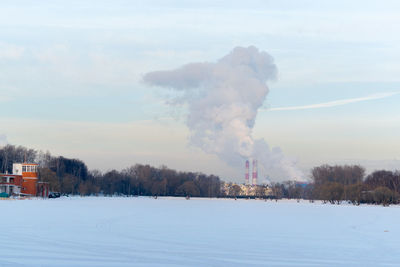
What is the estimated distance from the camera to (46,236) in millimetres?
27281

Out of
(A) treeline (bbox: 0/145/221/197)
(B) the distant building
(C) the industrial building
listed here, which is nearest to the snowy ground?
(B) the distant building

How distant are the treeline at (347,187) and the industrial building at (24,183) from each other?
6399 centimetres

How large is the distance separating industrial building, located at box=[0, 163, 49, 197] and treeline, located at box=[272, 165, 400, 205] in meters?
64.0

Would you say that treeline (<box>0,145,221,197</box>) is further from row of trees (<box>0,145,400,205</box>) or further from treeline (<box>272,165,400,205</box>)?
treeline (<box>272,165,400,205</box>)

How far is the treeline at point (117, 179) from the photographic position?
144 meters

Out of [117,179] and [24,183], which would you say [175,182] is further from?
[24,183]

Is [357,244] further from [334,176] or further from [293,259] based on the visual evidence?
[334,176]

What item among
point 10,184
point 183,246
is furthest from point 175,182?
point 183,246

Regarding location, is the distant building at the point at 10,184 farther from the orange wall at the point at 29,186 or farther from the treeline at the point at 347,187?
the treeline at the point at 347,187

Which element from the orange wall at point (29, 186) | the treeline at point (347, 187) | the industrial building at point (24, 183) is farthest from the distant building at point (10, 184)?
the treeline at point (347, 187)

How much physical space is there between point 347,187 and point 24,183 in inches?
2751

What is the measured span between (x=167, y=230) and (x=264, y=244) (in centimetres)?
800

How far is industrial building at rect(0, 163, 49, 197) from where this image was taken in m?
104

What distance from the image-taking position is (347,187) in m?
127
